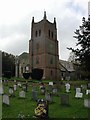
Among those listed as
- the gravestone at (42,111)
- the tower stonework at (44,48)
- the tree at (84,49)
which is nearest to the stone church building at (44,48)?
the tower stonework at (44,48)

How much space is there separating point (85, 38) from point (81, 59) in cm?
316

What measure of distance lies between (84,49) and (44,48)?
3315 centimetres

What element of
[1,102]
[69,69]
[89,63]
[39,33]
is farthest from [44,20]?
[1,102]

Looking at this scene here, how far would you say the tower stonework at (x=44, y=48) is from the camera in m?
61.1

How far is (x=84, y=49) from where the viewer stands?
93.5 ft

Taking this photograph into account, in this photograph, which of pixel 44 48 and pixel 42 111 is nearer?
pixel 42 111

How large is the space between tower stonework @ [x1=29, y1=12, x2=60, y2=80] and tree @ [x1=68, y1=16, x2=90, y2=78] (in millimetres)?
30178

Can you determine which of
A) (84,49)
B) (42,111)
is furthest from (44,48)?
(42,111)

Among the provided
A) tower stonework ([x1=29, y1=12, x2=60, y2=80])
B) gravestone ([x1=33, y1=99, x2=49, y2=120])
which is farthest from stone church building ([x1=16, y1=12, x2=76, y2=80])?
gravestone ([x1=33, y1=99, x2=49, y2=120])

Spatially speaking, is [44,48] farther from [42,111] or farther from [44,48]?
[42,111]

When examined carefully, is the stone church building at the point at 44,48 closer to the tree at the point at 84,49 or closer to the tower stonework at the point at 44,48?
the tower stonework at the point at 44,48

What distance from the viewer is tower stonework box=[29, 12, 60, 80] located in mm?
61094

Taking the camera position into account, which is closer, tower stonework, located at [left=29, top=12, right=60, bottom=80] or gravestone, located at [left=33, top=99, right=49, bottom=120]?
gravestone, located at [left=33, top=99, right=49, bottom=120]

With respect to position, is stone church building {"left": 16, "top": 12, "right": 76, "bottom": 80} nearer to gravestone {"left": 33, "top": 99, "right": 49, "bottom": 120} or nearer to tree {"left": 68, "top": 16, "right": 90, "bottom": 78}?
tree {"left": 68, "top": 16, "right": 90, "bottom": 78}
